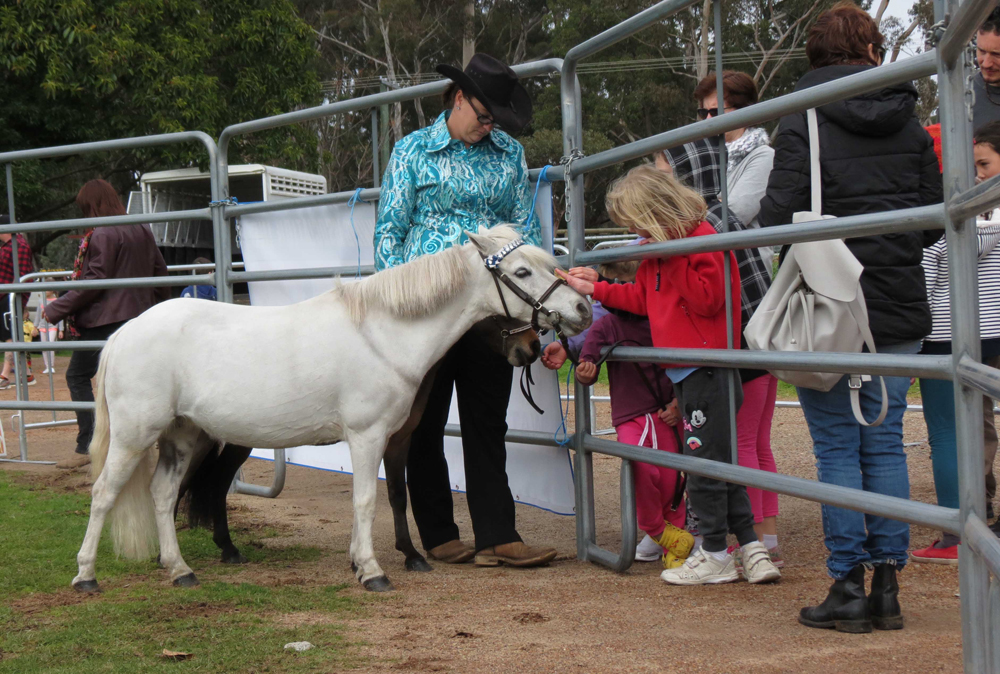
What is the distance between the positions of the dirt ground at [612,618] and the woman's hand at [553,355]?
840 mm

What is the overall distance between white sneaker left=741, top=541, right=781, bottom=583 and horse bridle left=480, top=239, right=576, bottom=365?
41.1 inches

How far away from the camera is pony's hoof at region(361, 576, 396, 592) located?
346cm

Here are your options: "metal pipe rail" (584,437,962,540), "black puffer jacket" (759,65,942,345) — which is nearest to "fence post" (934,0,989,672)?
"metal pipe rail" (584,437,962,540)

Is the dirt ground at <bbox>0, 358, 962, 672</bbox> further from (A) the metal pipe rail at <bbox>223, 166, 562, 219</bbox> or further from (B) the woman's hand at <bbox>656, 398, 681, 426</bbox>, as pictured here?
(A) the metal pipe rail at <bbox>223, 166, 562, 219</bbox>

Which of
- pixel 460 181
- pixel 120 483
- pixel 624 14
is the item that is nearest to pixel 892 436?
pixel 460 181

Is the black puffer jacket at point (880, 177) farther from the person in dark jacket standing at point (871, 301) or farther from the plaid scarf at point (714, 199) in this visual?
the plaid scarf at point (714, 199)

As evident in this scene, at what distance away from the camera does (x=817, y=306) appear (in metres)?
2.64

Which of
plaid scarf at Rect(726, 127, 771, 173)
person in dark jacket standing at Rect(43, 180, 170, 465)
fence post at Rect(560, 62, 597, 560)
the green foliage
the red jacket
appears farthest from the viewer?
Result: the green foliage

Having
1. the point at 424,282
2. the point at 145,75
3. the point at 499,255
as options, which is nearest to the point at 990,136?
the point at 499,255

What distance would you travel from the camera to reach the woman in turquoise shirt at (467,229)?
3.63m

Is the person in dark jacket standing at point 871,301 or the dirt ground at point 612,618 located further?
the person in dark jacket standing at point 871,301

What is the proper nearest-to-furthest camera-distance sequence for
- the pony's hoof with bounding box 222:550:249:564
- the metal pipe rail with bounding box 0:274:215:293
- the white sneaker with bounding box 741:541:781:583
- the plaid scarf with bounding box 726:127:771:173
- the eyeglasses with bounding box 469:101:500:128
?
1. the white sneaker with bounding box 741:541:781:583
2. the eyeglasses with bounding box 469:101:500:128
3. the plaid scarf with bounding box 726:127:771:173
4. the pony's hoof with bounding box 222:550:249:564
5. the metal pipe rail with bounding box 0:274:215:293

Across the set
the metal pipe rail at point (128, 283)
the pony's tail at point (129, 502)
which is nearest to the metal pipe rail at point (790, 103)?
the pony's tail at point (129, 502)

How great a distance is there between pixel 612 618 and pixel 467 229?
1571 millimetres
